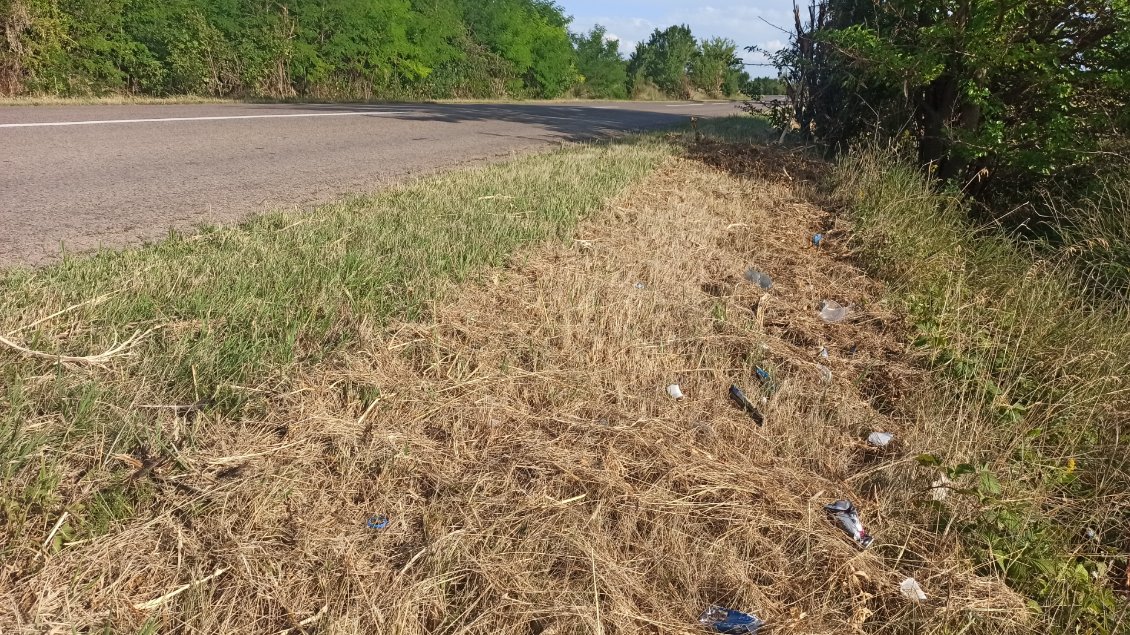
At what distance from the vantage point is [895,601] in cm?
199

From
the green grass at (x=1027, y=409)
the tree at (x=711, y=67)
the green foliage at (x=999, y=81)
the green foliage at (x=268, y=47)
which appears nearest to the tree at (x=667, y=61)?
the tree at (x=711, y=67)

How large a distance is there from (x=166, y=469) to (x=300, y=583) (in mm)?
622

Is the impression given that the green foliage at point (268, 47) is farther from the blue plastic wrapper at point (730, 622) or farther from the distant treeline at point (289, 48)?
the blue plastic wrapper at point (730, 622)

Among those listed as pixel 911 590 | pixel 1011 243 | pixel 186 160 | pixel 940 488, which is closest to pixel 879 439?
pixel 940 488

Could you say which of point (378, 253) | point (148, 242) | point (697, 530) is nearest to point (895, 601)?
point (697, 530)

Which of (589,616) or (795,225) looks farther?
(795,225)

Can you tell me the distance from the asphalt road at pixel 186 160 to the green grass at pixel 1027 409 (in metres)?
4.21

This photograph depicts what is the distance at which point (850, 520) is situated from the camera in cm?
225

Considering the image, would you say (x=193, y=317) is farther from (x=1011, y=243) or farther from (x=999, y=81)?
(x=999, y=81)

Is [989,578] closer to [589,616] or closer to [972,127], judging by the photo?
[589,616]

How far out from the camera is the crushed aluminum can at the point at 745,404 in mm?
2840

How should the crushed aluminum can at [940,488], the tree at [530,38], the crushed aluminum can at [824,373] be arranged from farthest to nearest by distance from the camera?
the tree at [530,38] → the crushed aluminum can at [824,373] → the crushed aluminum can at [940,488]

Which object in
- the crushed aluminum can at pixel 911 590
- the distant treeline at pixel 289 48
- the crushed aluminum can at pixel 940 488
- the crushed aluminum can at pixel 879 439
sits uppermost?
the distant treeline at pixel 289 48

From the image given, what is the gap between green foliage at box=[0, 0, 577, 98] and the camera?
1270cm
